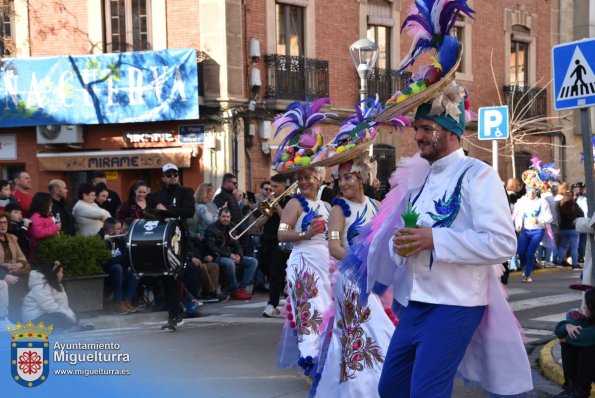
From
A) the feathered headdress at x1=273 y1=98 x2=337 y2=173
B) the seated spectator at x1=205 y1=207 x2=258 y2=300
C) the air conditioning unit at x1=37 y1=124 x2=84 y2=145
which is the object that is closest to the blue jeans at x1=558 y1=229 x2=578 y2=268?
the seated spectator at x1=205 y1=207 x2=258 y2=300

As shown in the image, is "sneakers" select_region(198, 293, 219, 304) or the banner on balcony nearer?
"sneakers" select_region(198, 293, 219, 304)

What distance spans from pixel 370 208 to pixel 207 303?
24.6 ft

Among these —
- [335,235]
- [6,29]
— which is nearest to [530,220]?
[335,235]

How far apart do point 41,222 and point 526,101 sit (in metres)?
23.1

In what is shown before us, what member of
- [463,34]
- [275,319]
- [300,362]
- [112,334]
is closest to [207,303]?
[275,319]

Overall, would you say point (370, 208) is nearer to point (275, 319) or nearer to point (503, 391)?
point (503, 391)

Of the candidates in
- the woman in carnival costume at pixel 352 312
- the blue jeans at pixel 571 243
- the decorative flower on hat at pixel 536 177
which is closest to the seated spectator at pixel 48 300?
the woman in carnival costume at pixel 352 312

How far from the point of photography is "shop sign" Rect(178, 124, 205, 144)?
21.7m

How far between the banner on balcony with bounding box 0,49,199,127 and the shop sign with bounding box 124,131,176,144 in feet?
1.88

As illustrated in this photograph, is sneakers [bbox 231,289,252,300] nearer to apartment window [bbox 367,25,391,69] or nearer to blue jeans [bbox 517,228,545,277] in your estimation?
blue jeans [bbox 517,228,545,277]

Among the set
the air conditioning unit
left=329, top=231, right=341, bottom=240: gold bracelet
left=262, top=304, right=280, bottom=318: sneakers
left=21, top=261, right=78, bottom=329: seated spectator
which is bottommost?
left=262, top=304, right=280, bottom=318: sneakers

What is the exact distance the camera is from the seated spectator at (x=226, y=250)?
47.9ft

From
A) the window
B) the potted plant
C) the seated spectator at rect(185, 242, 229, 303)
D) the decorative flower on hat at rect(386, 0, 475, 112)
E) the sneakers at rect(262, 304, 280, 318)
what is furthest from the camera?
the window

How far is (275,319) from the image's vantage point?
1205 cm
